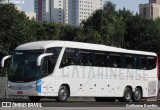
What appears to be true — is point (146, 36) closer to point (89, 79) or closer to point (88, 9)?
point (89, 79)

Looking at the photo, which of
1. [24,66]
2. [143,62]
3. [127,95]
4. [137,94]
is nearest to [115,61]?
[127,95]

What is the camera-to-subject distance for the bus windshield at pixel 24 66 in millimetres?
24781

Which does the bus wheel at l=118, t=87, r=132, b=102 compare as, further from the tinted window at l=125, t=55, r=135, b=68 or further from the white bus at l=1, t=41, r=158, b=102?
the tinted window at l=125, t=55, r=135, b=68

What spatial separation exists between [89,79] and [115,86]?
2.88 meters

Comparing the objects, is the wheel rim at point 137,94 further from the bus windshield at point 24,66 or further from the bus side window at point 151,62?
the bus windshield at point 24,66

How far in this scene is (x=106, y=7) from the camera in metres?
76.9

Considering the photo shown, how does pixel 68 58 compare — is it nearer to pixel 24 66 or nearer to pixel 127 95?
pixel 24 66

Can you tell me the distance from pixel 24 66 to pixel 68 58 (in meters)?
2.62

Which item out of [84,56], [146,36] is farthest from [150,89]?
[146,36]

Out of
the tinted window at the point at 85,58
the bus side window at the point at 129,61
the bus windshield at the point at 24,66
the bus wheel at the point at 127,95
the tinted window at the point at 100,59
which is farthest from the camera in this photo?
the bus wheel at the point at 127,95

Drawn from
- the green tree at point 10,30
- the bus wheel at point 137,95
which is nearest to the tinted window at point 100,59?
the bus wheel at point 137,95

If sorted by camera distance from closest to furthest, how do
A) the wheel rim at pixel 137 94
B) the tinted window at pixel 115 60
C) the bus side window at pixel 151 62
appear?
the tinted window at pixel 115 60
the wheel rim at pixel 137 94
the bus side window at pixel 151 62

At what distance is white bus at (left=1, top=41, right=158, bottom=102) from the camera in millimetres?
24906

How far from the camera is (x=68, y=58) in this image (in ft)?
86.0
